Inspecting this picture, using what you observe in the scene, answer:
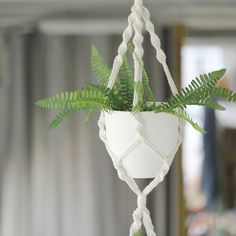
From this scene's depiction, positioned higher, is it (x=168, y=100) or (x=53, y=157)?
(x=168, y=100)

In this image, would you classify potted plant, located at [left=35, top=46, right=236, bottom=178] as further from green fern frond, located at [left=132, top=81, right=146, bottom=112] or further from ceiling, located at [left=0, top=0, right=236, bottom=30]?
ceiling, located at [left=0, top=0, right=236, bottom=30]

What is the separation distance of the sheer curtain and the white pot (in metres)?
1.19

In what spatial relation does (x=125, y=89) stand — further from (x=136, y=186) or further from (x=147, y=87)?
(x=136, y=186)

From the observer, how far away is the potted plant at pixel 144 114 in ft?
2.55

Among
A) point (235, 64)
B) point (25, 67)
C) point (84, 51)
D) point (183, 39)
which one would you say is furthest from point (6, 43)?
point (235, 64)

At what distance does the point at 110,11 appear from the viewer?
6.37 feet

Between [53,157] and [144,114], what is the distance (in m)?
1.28

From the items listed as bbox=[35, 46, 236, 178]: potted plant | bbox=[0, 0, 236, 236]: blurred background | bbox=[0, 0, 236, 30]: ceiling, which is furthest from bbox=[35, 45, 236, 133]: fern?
bbox=[0, 0, 236, 236]: blurred background

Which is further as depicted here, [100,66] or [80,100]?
[100,66]

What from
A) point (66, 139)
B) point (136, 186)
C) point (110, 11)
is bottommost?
point (136, 186)

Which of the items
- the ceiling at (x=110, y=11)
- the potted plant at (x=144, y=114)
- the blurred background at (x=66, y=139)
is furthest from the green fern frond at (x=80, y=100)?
the blurred background at (x=66, y=139)

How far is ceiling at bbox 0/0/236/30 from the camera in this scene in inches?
71.9

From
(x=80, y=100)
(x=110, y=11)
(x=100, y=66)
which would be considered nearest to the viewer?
(x=80, y=100)

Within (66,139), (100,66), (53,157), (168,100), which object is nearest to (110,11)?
(66,139)
